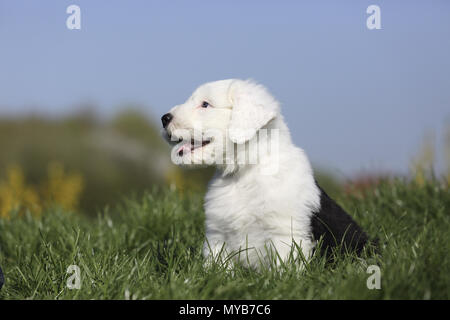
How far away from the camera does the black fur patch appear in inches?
144

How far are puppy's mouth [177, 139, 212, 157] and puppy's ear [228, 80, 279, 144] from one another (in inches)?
9.0

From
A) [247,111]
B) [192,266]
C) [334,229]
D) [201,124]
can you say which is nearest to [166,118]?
[201,124]

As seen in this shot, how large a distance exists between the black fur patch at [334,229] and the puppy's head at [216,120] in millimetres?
782

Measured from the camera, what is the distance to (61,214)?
19.2ft

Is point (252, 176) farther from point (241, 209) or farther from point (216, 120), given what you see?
point (216, 120)

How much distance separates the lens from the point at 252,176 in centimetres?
373

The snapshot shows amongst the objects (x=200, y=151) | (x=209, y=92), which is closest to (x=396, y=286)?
(x=200, y=151)

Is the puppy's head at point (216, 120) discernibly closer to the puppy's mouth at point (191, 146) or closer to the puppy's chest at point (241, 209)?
the puppy's mouth at point (191, 146)

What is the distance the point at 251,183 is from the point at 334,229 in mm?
701

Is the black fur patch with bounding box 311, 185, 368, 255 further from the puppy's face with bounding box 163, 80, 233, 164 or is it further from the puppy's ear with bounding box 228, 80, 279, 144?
the puppy's face with bounding box 163, 80, 233, 164

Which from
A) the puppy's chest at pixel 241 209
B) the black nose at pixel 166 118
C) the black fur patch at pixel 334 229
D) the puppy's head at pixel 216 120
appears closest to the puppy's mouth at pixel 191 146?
the puppy's head at pixel 216 120

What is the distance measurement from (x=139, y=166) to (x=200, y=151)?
11.7 meters

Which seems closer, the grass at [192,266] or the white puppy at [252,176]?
the grass at [192,266]

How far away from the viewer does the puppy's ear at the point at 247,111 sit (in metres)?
3.59
